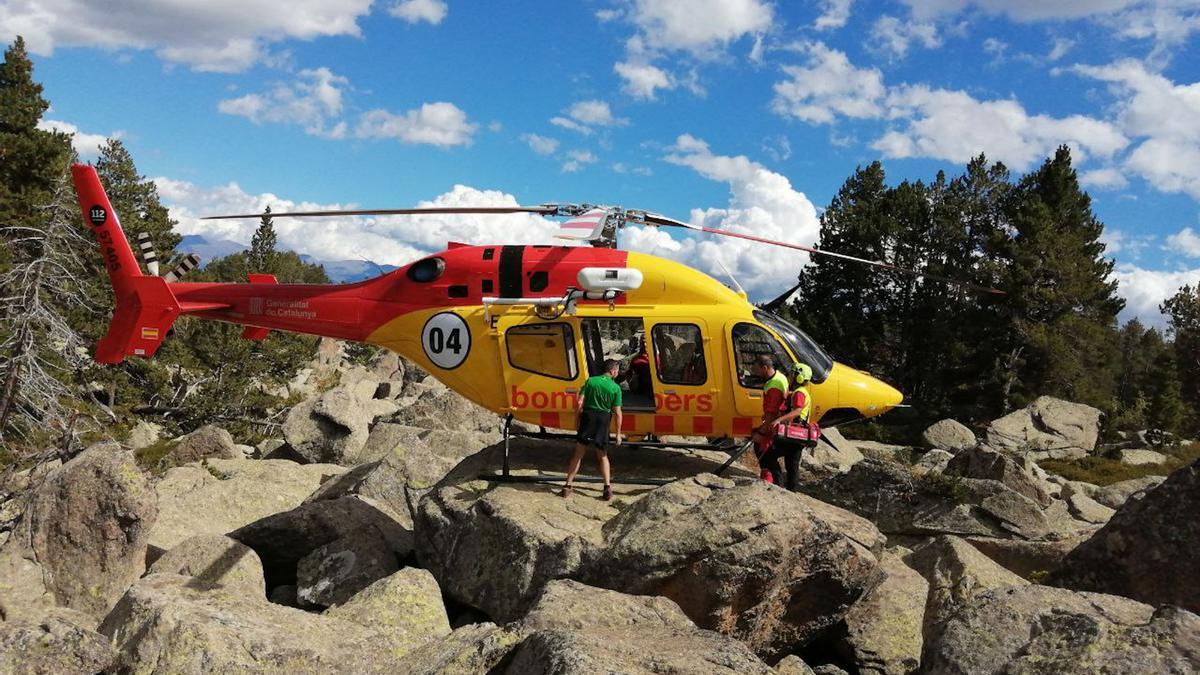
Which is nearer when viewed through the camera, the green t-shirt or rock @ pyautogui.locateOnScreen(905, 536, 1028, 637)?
rock @ pyautogui.locateOnScreen(905, 536, 1028, 637)

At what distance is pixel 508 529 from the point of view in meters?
8.84

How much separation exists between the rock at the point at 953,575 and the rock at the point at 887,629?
0.28m

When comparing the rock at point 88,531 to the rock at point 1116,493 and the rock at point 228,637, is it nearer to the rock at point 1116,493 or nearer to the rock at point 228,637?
the rock at point 228,637

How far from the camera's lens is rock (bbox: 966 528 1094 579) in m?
11.1

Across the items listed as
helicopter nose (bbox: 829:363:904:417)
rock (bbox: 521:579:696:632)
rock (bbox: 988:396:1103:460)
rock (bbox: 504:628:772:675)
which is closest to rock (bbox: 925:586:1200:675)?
rock (bbox: 504:628:772:675)

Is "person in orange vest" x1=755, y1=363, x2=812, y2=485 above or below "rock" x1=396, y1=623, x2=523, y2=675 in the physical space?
above

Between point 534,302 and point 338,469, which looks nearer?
point 534,302

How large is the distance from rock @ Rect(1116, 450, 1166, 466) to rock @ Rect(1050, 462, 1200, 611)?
27.9 m

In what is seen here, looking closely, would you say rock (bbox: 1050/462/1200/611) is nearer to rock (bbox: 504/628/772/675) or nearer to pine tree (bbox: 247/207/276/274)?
rock (bbox: 504/628/772/675)

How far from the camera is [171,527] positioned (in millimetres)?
11742

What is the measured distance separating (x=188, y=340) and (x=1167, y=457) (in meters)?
41.6

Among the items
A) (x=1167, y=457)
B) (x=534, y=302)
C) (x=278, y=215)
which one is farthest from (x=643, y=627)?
(x=1167, y=457)

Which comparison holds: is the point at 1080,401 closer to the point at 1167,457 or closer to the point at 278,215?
the point at 1167,457

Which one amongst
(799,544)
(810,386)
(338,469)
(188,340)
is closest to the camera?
(799,544)
